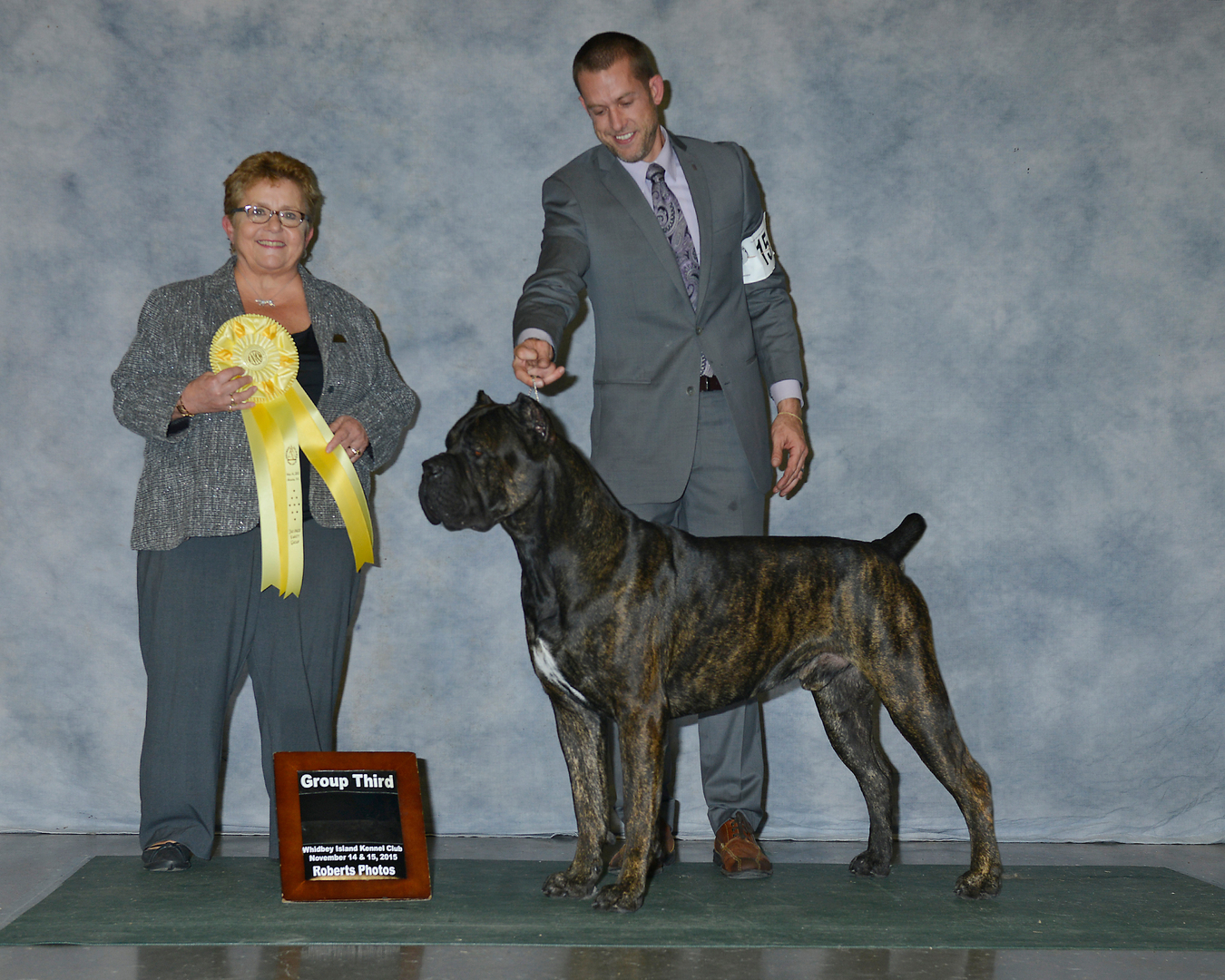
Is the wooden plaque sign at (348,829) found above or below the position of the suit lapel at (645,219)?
below

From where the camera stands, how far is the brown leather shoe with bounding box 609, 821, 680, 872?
105 inches

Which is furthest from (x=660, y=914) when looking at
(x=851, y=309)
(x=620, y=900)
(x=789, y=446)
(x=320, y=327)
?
(x=851, y=309)

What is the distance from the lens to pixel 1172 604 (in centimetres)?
367

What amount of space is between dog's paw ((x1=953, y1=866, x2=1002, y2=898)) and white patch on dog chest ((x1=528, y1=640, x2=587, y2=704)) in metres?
1.02

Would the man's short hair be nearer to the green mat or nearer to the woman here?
the woman

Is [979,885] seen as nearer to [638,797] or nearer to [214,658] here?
[638,797]

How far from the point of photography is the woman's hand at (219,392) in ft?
8.48

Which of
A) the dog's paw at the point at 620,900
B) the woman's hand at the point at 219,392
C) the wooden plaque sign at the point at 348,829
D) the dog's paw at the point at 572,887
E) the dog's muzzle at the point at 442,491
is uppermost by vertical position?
the woman's hand at the point at 219,392

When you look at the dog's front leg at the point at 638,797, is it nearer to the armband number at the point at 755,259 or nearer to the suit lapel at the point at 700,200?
the suit lapel at the point at 700,200

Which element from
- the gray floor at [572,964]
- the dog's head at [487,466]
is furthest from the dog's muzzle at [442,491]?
the gray floor at [572,964]

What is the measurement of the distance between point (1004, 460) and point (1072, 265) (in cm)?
72

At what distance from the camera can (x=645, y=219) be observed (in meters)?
2.78

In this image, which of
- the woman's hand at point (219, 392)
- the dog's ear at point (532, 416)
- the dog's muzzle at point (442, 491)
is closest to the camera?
the dog's muzzle at point (442, 491)

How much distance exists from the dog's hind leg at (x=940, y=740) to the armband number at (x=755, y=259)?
109cm
